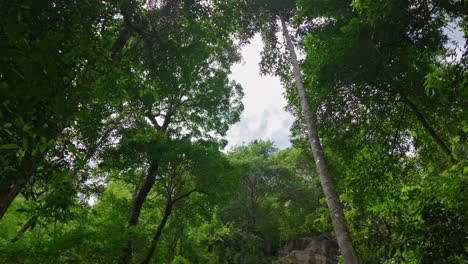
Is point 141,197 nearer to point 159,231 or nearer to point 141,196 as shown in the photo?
point 141,196

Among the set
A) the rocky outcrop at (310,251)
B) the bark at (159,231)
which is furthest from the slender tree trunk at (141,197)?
the rocky outcrop at (310,251)

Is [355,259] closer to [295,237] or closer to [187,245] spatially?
[187,245]

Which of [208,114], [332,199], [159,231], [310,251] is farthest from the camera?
[310,251]

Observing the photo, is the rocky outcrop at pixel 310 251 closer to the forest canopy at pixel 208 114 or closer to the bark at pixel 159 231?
the forest canopy at pixel 208 114

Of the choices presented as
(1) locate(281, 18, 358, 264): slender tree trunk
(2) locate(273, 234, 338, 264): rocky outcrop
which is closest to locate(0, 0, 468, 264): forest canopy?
(1) locate(281, 18, 358, 264): slender tree trunk

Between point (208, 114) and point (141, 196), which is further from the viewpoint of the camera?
point (208, 114)

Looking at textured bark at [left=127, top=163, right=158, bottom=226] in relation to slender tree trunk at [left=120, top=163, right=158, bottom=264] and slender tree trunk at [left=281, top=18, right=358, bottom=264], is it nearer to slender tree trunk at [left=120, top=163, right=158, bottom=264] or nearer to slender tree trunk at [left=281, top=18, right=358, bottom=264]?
slender tree trunk at [left=120, top=163, right=158, bottom=264]

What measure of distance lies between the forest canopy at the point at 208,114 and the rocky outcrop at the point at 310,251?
987 centimetres

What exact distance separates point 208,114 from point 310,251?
1449 centimetres

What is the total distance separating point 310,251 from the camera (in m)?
21.8

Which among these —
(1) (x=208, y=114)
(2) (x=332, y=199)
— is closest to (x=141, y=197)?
(1) (x=208, y=114)

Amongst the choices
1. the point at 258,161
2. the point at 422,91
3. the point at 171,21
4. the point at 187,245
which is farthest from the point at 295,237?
the point at 171,21

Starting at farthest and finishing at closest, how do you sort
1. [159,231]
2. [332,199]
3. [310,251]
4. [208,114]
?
[310,251]
[208,114]
[159,231]
[332,199]

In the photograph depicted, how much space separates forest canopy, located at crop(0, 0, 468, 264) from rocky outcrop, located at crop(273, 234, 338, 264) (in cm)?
987
